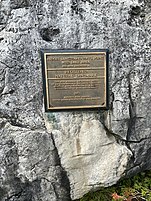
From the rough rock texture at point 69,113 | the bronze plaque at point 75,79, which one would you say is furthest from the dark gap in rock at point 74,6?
the bronze plaque at point 75,79

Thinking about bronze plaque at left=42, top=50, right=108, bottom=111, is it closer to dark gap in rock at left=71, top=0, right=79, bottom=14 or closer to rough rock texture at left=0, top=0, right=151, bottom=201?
rough rock texture at left=0, top=0, right=151, bottom=201

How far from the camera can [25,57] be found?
220 centimetres

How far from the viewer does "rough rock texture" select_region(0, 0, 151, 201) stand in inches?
85.5

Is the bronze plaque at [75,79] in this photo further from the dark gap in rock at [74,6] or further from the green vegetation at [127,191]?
the green vegetation at [127,191]

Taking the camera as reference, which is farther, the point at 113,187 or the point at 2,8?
the point at 113,187

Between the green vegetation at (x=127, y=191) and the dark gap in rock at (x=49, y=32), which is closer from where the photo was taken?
the dark gap in rock at (x=49, y=32)

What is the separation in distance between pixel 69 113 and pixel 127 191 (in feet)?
3.23

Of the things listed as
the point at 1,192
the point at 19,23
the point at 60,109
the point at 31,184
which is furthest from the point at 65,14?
the point at 1,192

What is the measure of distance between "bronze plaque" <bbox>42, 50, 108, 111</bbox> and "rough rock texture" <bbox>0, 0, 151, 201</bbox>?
6 cm

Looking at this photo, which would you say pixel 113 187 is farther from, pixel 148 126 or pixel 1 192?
pixel 1 192

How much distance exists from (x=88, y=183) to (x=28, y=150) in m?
0.68

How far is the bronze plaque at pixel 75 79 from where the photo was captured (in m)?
2.23

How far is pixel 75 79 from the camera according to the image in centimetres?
229

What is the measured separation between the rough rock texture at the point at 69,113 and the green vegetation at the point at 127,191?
8 centimetres
